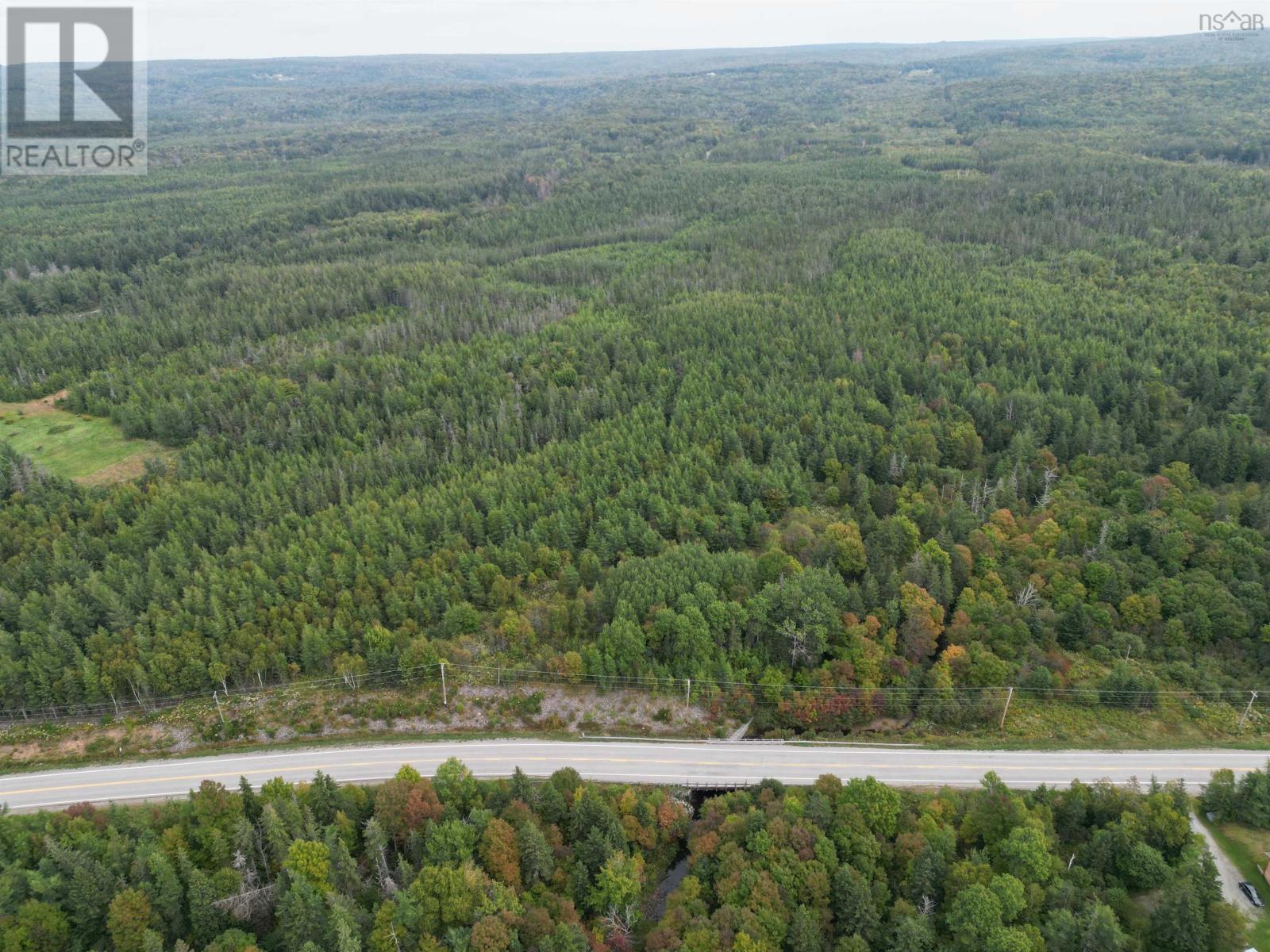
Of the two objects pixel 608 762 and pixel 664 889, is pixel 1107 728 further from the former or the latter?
pixel 608 762

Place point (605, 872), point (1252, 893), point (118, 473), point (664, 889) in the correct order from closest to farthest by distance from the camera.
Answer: point (1252, 893), point (605, 872), point (664, 889), point (118, 473)

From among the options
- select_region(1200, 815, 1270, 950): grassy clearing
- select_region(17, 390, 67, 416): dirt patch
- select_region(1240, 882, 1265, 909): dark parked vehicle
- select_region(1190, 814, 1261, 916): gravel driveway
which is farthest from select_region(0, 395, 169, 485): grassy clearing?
select_region(1240, 882, 1265, 909): dark parked vehicle

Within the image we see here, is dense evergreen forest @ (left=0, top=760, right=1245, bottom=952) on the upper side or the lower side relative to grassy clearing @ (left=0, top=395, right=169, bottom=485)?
lower

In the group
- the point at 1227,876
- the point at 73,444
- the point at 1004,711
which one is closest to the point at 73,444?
the point at 73,444

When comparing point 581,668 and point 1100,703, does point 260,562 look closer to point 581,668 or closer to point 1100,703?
point 581,668

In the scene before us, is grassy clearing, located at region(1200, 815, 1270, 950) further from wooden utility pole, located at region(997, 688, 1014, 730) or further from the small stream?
the small stream

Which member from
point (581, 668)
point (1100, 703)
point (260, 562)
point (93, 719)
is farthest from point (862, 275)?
point (93, 719)
